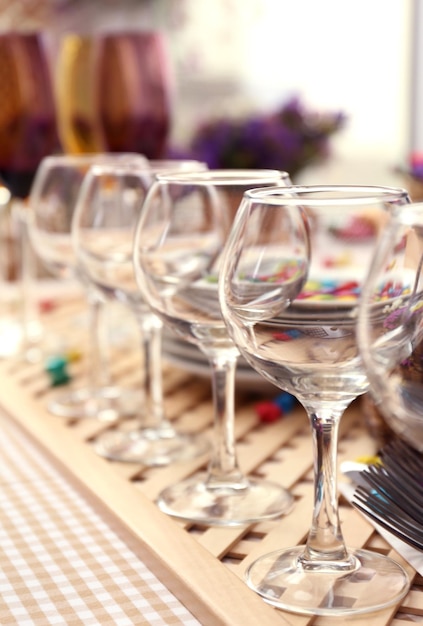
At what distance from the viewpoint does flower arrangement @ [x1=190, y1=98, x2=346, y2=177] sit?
1433mm

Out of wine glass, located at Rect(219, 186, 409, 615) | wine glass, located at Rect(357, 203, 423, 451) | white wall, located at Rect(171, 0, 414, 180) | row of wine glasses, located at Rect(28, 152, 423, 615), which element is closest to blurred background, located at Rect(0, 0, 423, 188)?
white wall, located at Rect(171, 0, 414, 180)

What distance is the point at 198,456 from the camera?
2.59 ft

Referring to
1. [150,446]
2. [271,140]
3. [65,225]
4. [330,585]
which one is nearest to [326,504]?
[330,585]

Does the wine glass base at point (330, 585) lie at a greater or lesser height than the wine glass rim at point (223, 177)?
lesser

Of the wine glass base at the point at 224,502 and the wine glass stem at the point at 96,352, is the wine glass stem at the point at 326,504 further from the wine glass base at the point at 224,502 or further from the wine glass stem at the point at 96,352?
the wine glass stem at the point at 96,352

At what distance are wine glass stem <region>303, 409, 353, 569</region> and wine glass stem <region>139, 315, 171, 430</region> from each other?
0.31 meters

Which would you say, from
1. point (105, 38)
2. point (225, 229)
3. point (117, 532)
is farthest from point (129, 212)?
point (105, 38)

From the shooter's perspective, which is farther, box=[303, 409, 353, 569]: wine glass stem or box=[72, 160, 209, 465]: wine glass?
box=[72, 160, 209, 465]: wine glass

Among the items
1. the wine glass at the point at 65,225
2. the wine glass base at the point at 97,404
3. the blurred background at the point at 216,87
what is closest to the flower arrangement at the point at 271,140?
the blurred background at the point at 216,87

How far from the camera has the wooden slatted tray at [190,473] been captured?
0.52m

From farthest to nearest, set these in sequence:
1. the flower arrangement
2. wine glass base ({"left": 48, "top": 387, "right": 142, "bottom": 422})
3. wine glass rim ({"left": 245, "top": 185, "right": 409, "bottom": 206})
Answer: the flower arrangement, wine glass base ({"left": 48, "top": 387, "right": 142, "bottom": 422}), wine glass rim ({"left": 245, "top": 185, "right": 409, "bottom": 206})

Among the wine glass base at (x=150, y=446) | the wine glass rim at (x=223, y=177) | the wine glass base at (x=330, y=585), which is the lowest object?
the wine glass base at (x=150, y=446)

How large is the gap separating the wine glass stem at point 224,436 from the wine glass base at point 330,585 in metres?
0.13

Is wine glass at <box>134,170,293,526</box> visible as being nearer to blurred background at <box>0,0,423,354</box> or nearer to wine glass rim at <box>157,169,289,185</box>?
wine glass rim at <box>157,169,289,185</box>
